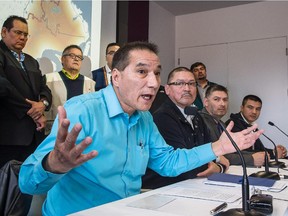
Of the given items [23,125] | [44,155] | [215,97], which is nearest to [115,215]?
[44,155]

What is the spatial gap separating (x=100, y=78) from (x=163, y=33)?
2.64 meters

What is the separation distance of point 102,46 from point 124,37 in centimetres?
48

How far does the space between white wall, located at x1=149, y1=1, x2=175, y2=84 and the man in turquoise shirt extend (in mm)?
3717

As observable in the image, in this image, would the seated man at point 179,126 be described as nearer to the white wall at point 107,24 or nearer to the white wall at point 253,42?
the white wall at point 107,24

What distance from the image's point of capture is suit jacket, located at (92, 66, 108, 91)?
321 centimetres

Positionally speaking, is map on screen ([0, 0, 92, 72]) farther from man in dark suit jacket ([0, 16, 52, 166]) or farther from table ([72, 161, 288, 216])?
table ([72, 161, 288, 216])

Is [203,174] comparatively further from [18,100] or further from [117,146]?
[18,100]

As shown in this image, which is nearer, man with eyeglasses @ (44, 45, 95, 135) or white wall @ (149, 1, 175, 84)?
man with eyeglasses @ (44, 45, 95, 135)

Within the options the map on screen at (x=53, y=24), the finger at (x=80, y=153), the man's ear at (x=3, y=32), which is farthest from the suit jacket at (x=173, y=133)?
the map on screen at (x=53, y=24)

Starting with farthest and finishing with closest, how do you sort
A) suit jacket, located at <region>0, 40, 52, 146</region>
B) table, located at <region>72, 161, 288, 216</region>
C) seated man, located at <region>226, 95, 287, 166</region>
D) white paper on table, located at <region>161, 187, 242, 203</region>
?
seated man, located at <region>226, 95, 287, 166</region> < suit jacket, located at <region>0, 40, 52, 146</region> < white paper on table, located at <region>161, 187, 242, 203</region> < table, located at <region>72, 161, 288, 216</region>

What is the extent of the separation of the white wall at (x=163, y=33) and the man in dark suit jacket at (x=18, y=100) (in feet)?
9.39

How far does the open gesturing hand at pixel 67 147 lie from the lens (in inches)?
34.6

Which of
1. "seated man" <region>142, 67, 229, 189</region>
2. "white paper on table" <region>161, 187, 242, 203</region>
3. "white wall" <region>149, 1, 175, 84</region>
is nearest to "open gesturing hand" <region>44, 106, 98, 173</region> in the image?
"white paper on table" <region>161, 187, 242, 203</region>

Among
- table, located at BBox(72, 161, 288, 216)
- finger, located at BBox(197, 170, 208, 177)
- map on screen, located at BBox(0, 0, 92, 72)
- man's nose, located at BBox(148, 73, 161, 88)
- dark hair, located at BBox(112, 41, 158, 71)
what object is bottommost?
table, located at BBox(72, 161, 288, 216)
